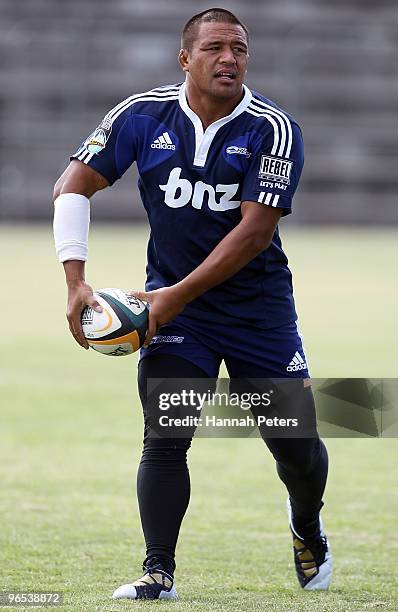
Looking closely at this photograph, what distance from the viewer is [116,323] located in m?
4.91

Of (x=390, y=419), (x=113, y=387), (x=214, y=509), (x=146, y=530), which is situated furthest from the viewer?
(x=113, y=387)

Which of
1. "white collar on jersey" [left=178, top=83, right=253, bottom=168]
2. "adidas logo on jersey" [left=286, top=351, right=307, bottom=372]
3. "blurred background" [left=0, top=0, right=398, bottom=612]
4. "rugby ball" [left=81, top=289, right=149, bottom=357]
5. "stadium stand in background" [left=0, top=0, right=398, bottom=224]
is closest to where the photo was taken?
"rugby ball" [left=81, top=289, right=149, bottom=357]

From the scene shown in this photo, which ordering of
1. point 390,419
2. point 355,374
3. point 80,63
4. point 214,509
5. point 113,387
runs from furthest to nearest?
point 80,63 → point 355,374 → point 113,387 → point 214,509 → point 390,419

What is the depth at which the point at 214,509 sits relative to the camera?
7.41 metres

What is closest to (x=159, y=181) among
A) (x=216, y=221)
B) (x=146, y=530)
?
(x=216, y=221)

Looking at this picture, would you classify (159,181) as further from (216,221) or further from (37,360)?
(37,360)

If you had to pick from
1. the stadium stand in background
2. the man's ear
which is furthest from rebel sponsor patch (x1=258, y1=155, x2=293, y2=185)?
the stadium stand in background

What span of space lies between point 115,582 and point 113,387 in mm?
7019

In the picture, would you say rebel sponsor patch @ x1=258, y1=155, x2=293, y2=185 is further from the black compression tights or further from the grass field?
the grass field

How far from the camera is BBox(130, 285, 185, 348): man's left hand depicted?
16.3ft

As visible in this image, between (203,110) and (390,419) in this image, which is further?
(390,419)

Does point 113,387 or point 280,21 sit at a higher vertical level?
point 280,21

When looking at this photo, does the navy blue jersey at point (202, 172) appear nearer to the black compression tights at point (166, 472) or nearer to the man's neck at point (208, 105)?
the man's neck at point (208, 105)

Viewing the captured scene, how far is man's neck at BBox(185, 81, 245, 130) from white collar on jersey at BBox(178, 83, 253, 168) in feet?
0.05
